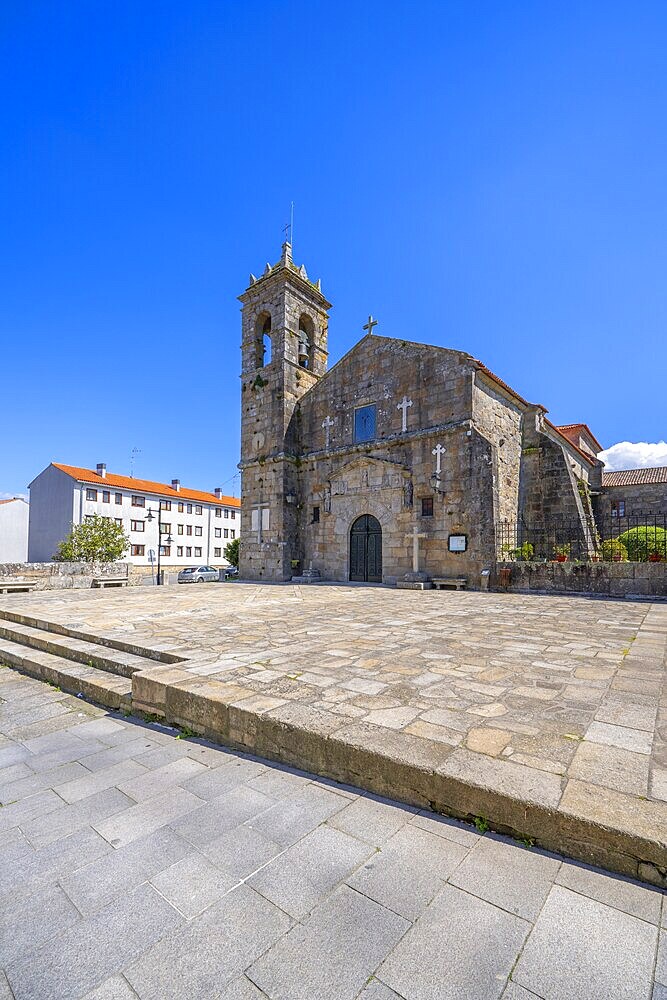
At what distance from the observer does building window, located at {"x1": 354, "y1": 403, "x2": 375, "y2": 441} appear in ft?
57.0

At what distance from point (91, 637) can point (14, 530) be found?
3840cm

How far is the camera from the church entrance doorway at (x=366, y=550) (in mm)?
16500

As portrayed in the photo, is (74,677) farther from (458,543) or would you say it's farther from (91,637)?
(458,543)

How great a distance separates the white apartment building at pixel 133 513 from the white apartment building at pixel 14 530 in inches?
22.5

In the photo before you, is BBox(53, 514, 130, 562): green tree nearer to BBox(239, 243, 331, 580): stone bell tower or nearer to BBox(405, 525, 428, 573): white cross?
BBox(239, 243, 331, 580): stone bell tower

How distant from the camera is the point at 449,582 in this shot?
14039 millimetres

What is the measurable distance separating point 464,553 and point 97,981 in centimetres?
1353

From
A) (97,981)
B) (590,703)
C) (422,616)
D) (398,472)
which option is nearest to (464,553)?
(398,472)

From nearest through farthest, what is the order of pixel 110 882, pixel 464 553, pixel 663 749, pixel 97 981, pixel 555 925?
pixel 97 981 < pixel 555 925 < pixel 110 882 < pixel 663 749 < pixel 464 553

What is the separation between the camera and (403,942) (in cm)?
154

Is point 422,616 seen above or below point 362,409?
below

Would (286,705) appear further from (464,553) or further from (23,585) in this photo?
(23,585)

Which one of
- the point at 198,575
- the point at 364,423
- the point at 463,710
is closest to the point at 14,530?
the point at 198,575

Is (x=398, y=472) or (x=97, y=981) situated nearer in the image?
(x=97, y=981)
